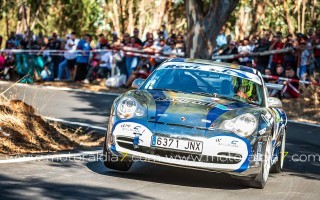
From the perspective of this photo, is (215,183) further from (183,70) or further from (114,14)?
(114,14)

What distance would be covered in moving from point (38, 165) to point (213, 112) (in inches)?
85.0

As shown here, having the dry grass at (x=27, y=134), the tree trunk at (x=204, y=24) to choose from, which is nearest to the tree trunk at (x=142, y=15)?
the tree trunk at (x=204, y=24)

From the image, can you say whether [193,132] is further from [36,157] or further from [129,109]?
[36,157]

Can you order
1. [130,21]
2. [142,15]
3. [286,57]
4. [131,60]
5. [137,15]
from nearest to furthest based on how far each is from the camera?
[286,57], [131,60], [130,21], [142,15], [137,15]

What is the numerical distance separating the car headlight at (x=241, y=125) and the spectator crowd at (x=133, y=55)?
12888mm

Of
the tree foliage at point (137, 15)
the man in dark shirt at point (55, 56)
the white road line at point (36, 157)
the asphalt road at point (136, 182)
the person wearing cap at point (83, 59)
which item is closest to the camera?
the asphalt road at point (136, 182)

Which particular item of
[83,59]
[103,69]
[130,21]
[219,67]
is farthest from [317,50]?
[130,21]

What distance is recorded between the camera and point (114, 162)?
9484 millimetres

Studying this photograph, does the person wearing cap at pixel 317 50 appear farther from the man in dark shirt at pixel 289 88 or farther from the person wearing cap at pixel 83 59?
the person wearing cap at pixel 83 59

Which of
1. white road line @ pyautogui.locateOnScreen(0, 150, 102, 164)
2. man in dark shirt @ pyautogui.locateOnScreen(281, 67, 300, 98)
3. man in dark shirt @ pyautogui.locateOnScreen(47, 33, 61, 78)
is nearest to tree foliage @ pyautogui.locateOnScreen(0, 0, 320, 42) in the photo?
man in dark shirt @ pyautogui.locateOnScreen(47, 33, 61, 78)

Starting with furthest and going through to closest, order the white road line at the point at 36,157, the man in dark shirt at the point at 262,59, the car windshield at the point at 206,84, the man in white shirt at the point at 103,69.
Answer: the man in white shirt at the point at 103,69 → the man in dark shirt at the point at 262,59 → the car windshield at the point at 206,84 → the white road line at the point at 36,157

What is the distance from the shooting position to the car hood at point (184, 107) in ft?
29.4

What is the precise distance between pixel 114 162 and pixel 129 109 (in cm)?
73

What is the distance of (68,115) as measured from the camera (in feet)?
57.1
